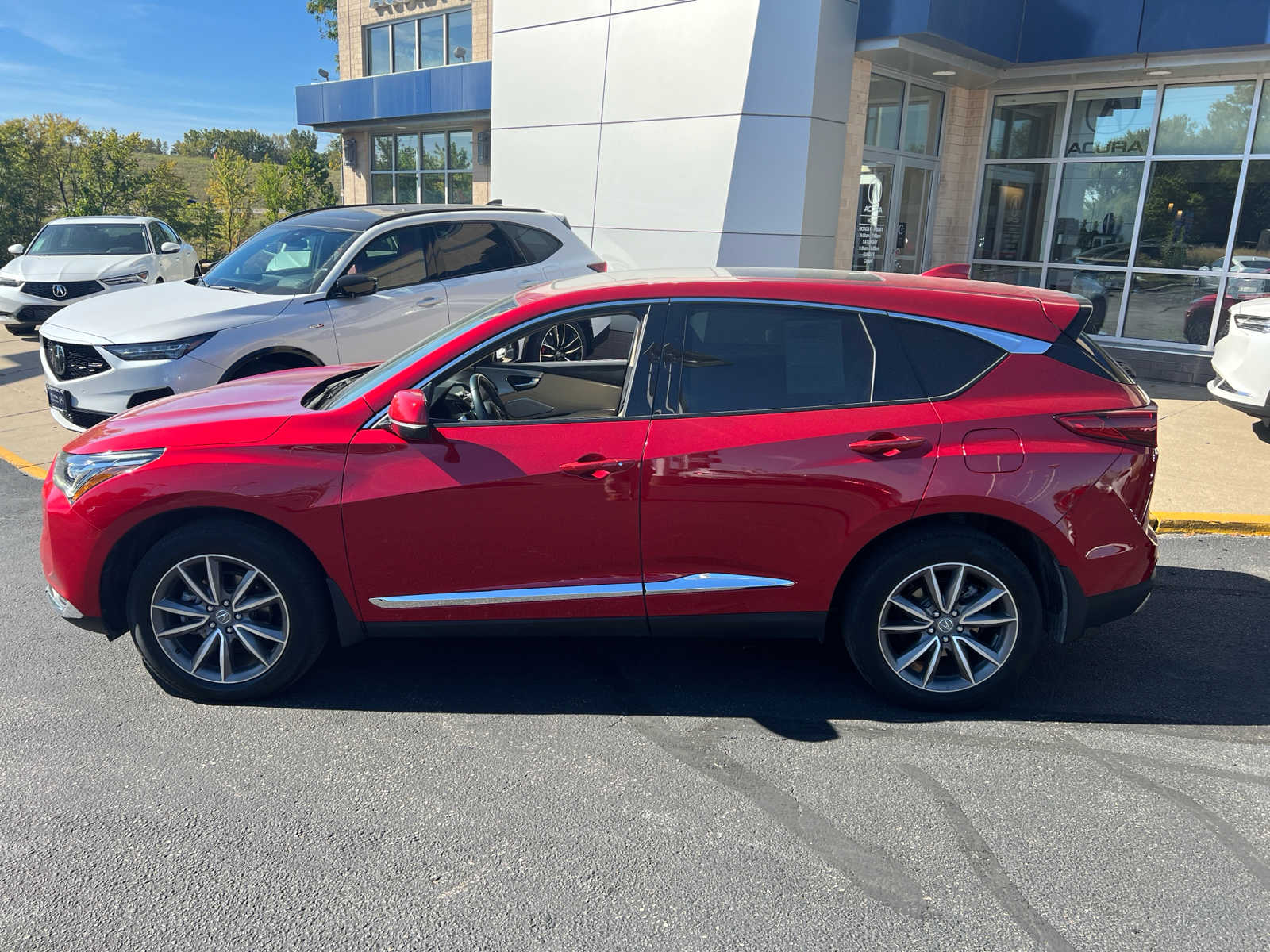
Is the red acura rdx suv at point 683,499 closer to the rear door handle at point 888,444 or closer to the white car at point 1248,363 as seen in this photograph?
the rear door handle at point 888,444

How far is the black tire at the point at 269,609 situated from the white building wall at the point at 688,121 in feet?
28.7

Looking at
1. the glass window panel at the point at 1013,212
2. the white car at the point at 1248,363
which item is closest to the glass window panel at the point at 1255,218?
the glass window panel at the point at 1013,212

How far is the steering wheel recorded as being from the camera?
3.98 m

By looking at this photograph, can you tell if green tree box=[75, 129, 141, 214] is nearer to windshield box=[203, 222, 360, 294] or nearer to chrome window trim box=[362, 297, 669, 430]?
windshield box=[203, 222, 360, 294]

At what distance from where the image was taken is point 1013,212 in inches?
532

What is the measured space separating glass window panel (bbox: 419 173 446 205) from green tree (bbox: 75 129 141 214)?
10.8 meters

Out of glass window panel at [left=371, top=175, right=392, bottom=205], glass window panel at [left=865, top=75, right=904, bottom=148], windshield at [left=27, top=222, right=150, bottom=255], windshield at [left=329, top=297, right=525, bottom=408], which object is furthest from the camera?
glass window panel at [left=371, top=175, right=392, bottom=205]

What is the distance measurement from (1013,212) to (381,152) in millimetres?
14255

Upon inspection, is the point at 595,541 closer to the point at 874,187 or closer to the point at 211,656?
the point at 211,656

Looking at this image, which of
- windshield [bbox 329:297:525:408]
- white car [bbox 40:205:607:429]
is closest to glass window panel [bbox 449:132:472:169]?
white car [bbox 40:205:607:429]

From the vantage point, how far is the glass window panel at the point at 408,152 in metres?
21.1

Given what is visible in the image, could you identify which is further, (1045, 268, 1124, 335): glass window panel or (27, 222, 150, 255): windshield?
(27, 222, 150, 255): windshield

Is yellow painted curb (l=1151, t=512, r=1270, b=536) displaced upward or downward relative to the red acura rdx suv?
downward

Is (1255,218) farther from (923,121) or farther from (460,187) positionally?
(460,187)
